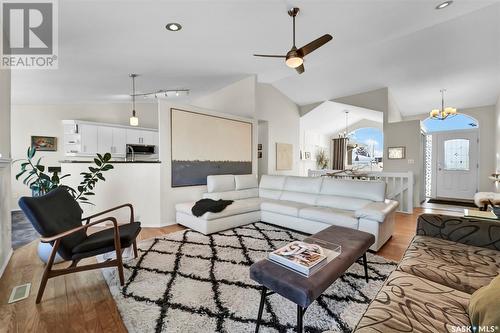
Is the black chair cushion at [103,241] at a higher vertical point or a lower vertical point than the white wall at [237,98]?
lower

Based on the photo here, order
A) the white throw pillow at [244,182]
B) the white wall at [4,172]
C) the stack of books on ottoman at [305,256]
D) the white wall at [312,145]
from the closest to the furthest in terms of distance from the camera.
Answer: the stack of books on ottoman at [305,256] → the white wall at [4,172] → the white throw pillow at [244,182] → the white wall at [312,145]

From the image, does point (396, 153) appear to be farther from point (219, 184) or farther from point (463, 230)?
point (219, 184)

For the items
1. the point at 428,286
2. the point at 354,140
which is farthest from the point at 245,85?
the point at 354,140

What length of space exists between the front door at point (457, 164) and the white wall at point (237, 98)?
6431mm

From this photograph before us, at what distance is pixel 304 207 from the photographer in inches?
134

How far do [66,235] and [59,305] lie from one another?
0.55 meters

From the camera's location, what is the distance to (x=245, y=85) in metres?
5.49

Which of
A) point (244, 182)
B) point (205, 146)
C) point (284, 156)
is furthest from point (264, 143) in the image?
point (205, 146)

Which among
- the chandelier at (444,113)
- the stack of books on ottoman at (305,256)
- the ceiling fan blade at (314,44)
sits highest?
the ceiling fan blade at (314,44)

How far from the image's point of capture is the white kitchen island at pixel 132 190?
3.73 m

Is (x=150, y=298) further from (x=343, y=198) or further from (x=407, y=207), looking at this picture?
(x=407, y=207)

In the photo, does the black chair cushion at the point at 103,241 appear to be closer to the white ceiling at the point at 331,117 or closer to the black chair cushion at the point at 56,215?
the black chair cushion at the point at 56,215

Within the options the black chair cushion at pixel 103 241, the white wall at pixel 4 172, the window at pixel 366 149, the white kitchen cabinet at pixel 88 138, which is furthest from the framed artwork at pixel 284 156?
the white wall at pixel 4 172

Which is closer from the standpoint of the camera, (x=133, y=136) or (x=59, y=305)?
(x=59, y=305)
